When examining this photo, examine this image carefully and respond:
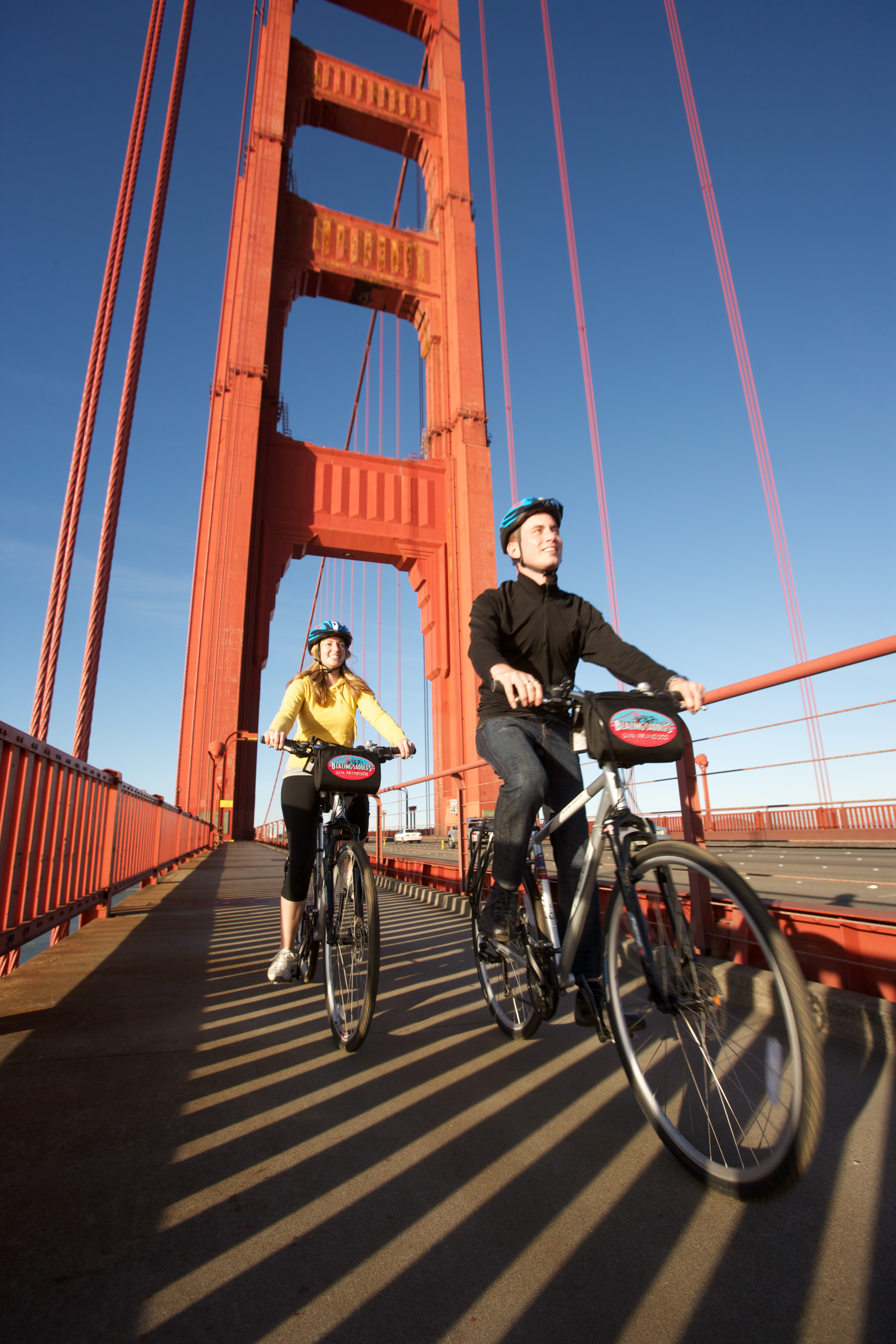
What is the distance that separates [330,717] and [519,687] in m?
1.35

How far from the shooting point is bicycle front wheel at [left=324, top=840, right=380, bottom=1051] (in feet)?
5.99

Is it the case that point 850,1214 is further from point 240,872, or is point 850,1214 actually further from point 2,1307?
point 240,872

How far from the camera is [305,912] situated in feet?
8.30

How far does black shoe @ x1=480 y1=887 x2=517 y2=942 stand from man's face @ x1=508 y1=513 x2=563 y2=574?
0.94 metres

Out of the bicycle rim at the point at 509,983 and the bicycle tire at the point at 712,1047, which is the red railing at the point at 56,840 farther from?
the bicycle tire at the point at 712,1047

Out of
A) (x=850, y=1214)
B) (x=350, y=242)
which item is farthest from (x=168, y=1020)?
(x=350, y=242)

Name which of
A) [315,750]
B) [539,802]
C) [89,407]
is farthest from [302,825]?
[89,407]

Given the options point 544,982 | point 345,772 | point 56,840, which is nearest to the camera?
point 544,982

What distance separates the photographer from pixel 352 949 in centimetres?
206

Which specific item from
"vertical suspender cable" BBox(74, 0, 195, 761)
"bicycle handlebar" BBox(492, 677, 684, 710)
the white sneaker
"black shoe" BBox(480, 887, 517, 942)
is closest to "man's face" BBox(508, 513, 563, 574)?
"bicycle handlebar" BBox(492, 677, 684, 710)

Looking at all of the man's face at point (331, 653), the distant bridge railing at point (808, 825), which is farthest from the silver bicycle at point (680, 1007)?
the distant bridge railing at point (808, 825)

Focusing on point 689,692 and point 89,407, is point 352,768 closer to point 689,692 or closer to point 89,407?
point 689,692

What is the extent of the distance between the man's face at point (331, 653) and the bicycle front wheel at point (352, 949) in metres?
0.79

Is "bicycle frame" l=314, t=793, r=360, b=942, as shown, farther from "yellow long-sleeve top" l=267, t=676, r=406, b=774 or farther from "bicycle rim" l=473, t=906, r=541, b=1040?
"bicycle rim" l=473, t=906, r=541, b=1040
